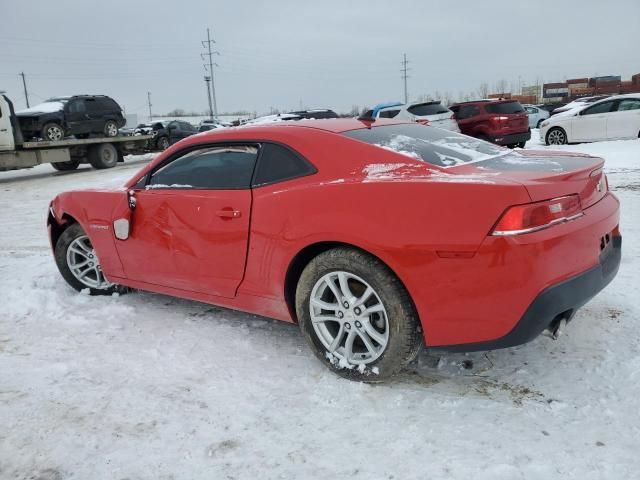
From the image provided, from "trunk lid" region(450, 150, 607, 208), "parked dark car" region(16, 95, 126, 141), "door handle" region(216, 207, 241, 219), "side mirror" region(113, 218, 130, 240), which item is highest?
"parked dark car" region(16, 95, 126, 141)

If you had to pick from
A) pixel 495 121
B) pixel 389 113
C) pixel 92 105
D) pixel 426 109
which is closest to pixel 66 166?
pixel 92 105

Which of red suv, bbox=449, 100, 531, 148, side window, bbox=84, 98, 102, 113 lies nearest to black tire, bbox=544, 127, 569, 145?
red suv, bbox=449, 100, 531, 148

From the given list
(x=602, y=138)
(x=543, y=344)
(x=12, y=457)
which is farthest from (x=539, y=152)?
(x=602, y=138)

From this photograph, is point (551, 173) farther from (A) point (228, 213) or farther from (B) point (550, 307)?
(A) point (228, 213)

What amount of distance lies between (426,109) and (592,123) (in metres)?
4.92

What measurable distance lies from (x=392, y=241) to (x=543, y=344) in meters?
1.30

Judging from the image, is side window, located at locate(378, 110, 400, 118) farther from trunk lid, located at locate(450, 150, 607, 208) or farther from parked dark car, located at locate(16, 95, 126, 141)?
trunk lid, located at locate(450, 150, 607, 208)

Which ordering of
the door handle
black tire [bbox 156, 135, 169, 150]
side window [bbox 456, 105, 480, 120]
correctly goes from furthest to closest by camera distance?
black tire [bbox 156, 135, 169, 150] → side window [bbox 456, 105, 480, 120] → the door handle

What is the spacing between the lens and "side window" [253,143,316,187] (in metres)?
2.93

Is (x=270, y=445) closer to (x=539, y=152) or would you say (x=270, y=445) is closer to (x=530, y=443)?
(x=530, y=443)

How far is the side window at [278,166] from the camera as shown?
2933mm

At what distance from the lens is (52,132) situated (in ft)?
54.8

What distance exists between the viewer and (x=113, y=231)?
3.85 m

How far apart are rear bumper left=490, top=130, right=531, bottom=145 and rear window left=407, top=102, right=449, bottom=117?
1585 millimetres
